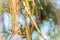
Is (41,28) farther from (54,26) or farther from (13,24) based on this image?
(13,24)

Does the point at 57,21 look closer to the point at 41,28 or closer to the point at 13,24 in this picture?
the point at 41,28

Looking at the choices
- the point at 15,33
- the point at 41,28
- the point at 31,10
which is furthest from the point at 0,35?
the point at 41,28

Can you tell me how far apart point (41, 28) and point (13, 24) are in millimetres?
441

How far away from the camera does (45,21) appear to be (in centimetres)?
182

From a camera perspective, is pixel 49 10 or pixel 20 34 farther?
pixel 49 10

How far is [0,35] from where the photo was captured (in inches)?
57.3

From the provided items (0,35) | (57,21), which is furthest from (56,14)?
(0,35)

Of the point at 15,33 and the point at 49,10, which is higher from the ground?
the point at 49,10

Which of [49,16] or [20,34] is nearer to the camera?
[20,34]

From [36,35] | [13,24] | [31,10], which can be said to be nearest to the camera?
[13,24]

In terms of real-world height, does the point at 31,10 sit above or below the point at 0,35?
above

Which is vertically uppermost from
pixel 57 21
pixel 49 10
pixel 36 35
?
pixel 49 10

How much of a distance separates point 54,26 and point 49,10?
0.61 feet

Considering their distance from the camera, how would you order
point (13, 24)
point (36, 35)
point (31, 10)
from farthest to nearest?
point (36, 35)
point (31, 10)
point (13, 24)
